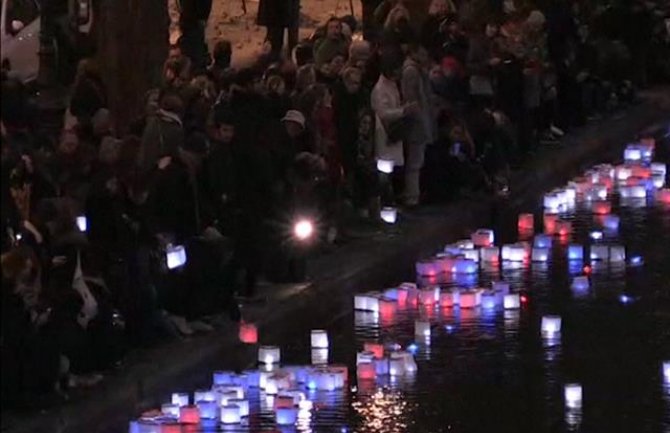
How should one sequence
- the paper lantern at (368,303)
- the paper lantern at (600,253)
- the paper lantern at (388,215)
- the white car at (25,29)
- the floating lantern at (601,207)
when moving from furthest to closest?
the white car at (25,29) < the floating lantern at (601,207) < the paper lantern at (388,215) < the paper lantern at (600,253) < the paper lantern at (368,303)

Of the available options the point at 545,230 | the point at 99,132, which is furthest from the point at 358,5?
the point at 99,132

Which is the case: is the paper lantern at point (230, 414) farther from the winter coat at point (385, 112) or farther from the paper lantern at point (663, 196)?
the paper lantern at point (663, 196)

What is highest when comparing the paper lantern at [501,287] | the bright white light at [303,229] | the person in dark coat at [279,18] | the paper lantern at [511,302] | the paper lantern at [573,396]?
the person in dark coat at [279,18]

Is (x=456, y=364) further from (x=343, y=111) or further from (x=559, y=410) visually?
(x=343, y=111)

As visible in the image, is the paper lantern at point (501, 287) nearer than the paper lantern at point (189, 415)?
No

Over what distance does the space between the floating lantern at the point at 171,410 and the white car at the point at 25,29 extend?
30.1ft

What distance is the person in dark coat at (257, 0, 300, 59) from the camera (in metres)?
27.0

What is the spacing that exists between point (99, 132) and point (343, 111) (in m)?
3.94

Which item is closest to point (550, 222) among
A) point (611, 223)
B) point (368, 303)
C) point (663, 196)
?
point (611, 223)

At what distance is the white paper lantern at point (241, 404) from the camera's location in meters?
13.3

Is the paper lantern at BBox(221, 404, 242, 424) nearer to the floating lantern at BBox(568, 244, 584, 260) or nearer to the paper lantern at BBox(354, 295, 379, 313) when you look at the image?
the paper lantern at BBox(354, 295, 379, 313)

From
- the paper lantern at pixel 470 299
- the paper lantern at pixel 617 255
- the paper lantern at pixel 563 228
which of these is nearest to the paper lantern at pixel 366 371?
the paper lantern at pixel 470 299

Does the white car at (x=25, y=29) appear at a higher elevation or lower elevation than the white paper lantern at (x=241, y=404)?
higher

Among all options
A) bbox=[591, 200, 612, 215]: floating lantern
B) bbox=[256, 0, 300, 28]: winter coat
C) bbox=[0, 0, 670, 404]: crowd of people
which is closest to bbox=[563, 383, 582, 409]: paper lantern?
bbox=[0, 0, 670, 404]: crowd of people
